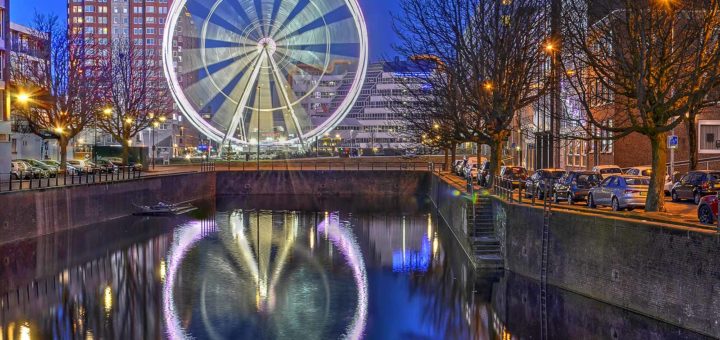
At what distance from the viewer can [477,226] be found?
106 ft

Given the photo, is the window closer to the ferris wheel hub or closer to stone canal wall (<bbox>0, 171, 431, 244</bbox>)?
stone canal wall (<bbox>0, 171, 431, 244</bbox>)

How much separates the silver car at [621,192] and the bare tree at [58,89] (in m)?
39.7

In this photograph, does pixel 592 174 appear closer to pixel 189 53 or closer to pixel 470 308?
pixel 470 308

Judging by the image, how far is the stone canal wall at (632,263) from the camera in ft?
60.4

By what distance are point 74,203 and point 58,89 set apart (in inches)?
890

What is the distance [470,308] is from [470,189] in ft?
48.6

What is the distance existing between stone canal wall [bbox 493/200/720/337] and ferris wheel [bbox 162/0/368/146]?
46539 millimetres

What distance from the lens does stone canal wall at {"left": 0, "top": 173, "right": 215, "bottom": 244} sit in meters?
36.2

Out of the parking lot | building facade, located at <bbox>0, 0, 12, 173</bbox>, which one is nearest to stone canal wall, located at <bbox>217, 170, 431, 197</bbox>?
Answer: building facade, located at <bbox>0, 0, 12, 173</bbox>

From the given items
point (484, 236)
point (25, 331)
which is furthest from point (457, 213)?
point (25, 331)

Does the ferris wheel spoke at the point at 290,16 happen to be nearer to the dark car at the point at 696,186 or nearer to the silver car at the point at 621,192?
the dark car at the point at 696,186

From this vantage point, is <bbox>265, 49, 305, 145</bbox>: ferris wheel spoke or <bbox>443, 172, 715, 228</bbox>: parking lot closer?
<bbox>443, 172, 715, 228</bbox>: parking lot

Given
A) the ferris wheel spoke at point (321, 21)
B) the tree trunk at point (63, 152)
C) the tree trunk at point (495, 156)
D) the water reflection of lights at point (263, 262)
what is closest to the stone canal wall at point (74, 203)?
the water reflection of lights at point (263, 262)

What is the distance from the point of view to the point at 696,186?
33375 millimetres
